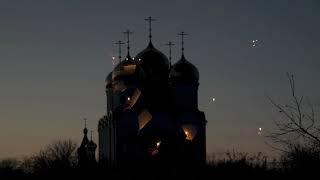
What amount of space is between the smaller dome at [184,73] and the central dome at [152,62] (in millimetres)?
1092

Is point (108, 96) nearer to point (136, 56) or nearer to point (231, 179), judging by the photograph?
point (136, 56)

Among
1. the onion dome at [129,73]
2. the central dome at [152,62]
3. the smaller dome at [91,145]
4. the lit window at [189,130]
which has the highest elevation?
the central dome at [152,62]

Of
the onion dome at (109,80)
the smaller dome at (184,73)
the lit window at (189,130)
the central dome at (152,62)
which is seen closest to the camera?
the lit window at (189,130)

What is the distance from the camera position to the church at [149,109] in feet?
172

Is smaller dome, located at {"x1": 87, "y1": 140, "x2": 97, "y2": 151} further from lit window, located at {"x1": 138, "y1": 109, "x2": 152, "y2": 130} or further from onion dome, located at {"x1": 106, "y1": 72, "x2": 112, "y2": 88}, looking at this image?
onion dome, located at {"x1": 106, "y1": 72, "x2": 112, "y2": 88}

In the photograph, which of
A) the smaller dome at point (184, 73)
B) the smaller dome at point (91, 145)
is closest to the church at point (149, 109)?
the smaller dome at point (184, 73)

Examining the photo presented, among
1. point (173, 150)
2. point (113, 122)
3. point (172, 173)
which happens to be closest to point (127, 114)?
point (113, 122)

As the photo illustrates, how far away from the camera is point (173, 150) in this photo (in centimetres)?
3169

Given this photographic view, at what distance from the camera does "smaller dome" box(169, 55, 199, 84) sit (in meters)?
55.6

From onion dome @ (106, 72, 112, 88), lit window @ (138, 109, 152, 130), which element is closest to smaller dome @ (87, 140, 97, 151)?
lit window @ (138, 109, 152, 130)

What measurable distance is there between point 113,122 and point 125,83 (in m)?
3.27

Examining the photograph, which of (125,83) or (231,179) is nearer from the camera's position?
(231,179)

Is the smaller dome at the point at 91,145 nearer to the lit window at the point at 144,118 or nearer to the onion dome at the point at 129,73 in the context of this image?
the lit window at the point at 144,118

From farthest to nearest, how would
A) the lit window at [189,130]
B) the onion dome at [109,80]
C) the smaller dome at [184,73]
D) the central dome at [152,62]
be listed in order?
1. the onion dome at [109,80]
2. the central dome at [152,62]
3. the smaller dome at [184,73]
4. the lit window at [189,130]
